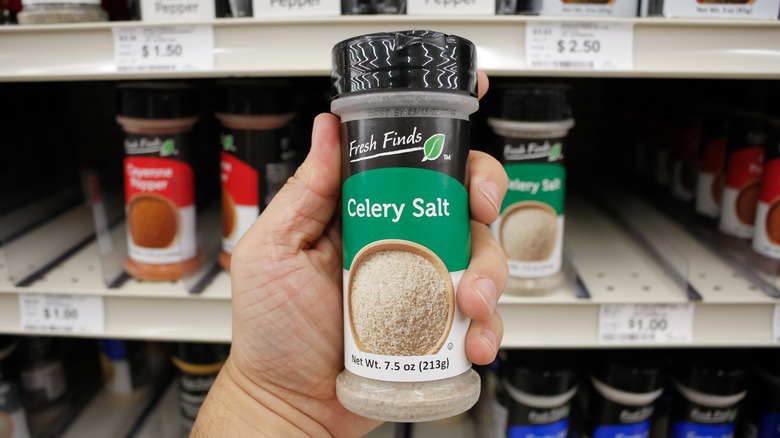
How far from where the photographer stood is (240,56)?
862mm

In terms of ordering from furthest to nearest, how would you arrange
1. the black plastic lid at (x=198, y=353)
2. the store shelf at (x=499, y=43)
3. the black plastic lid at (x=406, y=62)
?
the black plastic lid at (x=198, y=353), the store shelf at (x=499, y=43), the black plastic lid at (x=406, y=62)

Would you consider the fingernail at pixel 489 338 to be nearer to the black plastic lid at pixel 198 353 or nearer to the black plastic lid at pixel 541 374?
the black plastic lid at pixel 541 374

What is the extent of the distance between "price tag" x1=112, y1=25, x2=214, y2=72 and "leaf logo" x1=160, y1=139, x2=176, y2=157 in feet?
0.49

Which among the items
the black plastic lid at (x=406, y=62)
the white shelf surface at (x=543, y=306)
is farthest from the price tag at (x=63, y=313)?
the black plastic lid at (x=406, y=62)

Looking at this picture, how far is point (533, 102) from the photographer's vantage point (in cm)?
90

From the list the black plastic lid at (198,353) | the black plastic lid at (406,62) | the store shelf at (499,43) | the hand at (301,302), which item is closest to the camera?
the black plastic lid at (406,62)

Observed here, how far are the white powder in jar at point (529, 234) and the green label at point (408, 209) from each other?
1.14 feet

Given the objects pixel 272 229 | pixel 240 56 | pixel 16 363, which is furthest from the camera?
pixel 16 363

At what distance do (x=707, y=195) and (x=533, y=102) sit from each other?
24.1 inches

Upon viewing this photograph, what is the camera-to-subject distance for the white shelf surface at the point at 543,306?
938mm

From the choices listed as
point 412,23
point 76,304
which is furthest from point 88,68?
point 412,23

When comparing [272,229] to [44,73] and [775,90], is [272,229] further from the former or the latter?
[775,90]

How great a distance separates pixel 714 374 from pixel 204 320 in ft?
3.08

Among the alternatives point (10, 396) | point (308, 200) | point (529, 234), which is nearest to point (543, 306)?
point (529, 234)
